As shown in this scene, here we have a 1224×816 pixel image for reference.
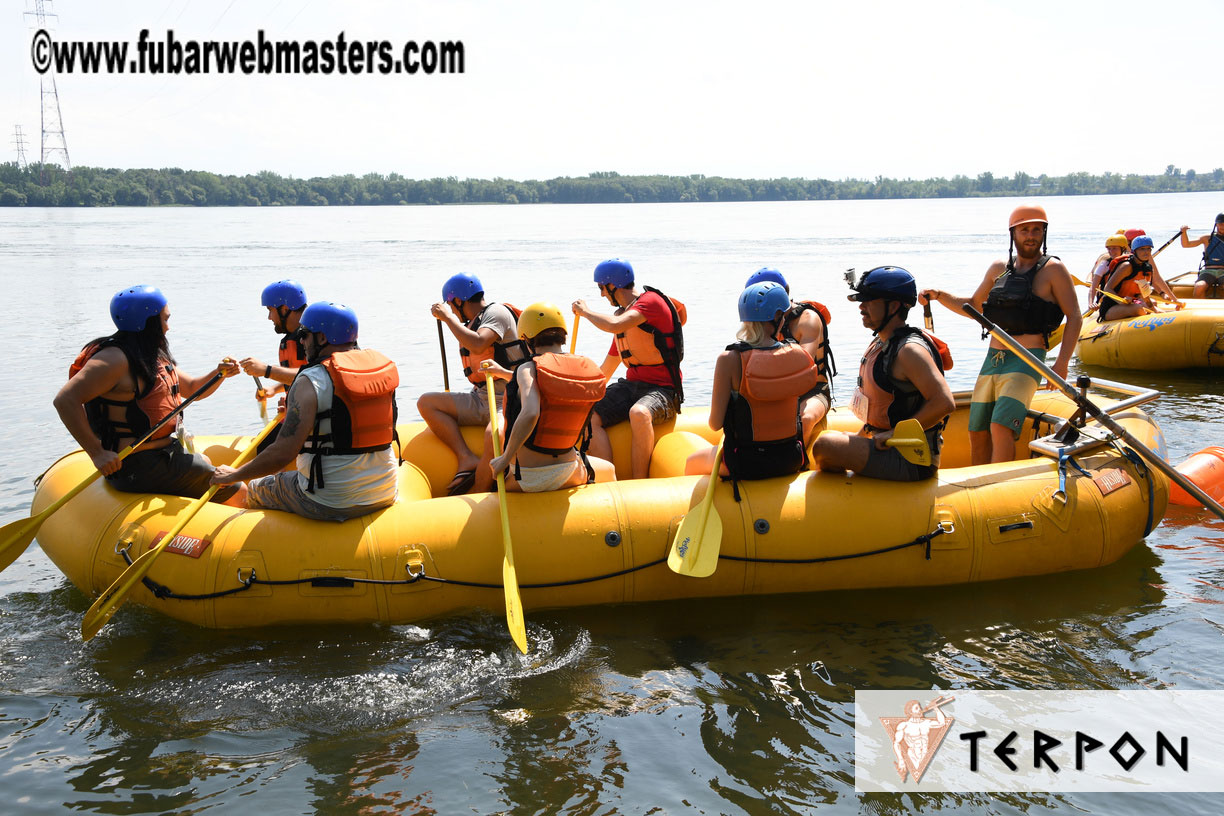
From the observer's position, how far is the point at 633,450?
242 inches

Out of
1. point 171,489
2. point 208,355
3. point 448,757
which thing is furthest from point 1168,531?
point 208,355

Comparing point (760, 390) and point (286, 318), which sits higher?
point (286, 318)

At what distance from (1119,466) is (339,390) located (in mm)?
4331

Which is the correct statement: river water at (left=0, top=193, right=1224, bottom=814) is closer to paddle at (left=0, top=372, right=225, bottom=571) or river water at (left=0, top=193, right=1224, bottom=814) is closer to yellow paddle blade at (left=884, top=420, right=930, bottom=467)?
paddle at (left=0, top=372, right=225, bottom=571)

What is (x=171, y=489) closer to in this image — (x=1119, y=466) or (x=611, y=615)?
(x=611, y=615)

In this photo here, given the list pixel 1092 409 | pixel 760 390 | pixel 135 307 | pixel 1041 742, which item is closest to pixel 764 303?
pixel 760 390

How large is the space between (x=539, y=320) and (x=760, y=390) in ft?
3.90

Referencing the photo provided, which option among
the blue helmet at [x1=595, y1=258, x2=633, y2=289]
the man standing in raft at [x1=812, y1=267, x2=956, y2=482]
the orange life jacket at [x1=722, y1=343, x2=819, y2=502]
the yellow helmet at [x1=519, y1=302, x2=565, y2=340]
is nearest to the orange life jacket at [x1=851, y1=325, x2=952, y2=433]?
the man standing in raft at [x1=812, y1=267, x2=956, y2=482]

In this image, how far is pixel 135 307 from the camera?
4762 mm

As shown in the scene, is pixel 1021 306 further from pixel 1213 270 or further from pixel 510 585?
pixel 1213 270

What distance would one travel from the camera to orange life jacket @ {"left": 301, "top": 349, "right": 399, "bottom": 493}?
15.2ft

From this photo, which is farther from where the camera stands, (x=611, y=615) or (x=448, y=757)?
(x=611, y=615)

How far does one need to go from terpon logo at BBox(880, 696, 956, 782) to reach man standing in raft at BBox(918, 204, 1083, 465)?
6.77ft

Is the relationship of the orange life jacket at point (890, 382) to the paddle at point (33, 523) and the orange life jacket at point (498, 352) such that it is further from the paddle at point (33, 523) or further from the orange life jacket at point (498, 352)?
the paddle at point (33, 523)
